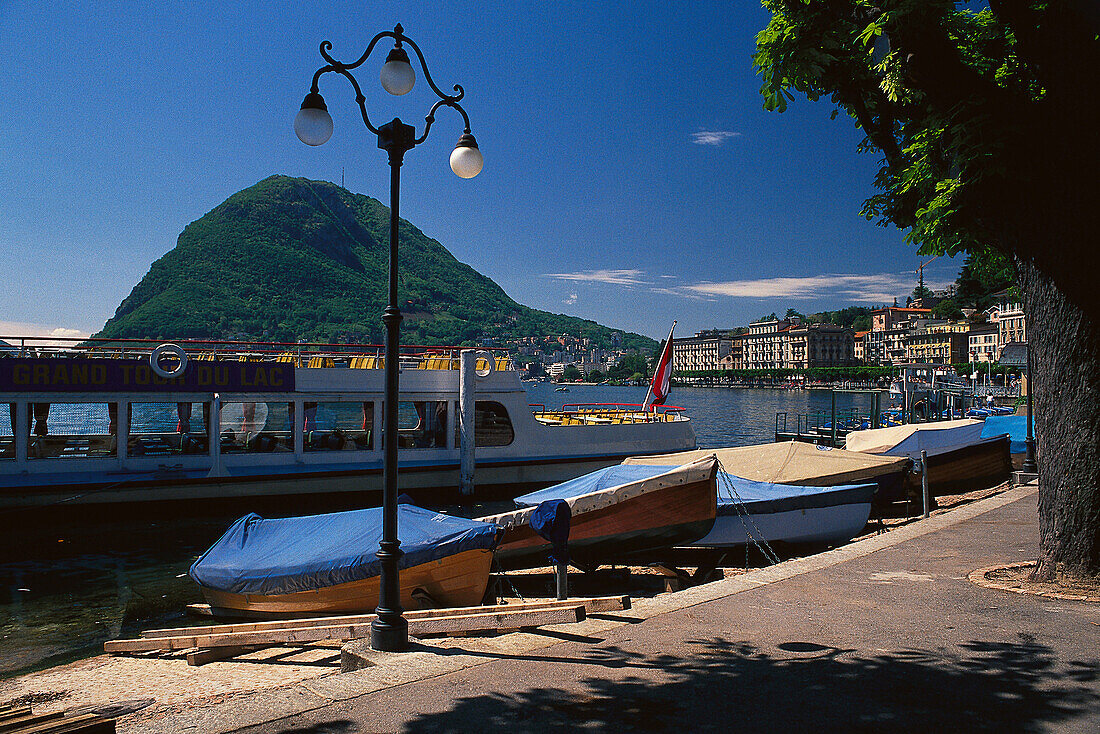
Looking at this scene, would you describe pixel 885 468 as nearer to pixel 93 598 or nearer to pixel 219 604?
pixel 219 604

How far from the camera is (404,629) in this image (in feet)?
20.0

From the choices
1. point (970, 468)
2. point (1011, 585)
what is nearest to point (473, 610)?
point (1011, 585)

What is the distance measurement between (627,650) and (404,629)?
6.55ft

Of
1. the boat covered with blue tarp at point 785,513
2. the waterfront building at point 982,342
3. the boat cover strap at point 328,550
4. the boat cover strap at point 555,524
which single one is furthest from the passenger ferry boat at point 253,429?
the waterfront building at point 982,342

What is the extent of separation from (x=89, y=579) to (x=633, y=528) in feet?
33.7

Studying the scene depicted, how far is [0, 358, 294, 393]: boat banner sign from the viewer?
1597cm

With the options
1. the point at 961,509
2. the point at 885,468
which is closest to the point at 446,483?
the point at 885,468

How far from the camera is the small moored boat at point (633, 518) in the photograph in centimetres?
1140

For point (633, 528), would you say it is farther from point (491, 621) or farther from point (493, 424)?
point (493, 424)

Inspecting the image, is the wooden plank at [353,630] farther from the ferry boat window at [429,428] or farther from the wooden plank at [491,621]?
the ferry boat window at [429,428]

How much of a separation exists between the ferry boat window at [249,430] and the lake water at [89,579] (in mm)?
1996

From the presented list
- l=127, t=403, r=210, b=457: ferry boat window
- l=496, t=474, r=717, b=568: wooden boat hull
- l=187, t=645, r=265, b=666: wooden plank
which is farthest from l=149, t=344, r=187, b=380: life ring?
l=187, t=645, r=265, b=666: wooden plank

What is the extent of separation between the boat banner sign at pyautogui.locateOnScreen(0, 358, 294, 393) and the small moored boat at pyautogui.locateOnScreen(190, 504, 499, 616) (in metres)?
8.34

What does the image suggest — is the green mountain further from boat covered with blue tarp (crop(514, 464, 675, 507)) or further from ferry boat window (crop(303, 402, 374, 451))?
→ boat covered with blue tarp (crop(514, 464, 675, 507))
